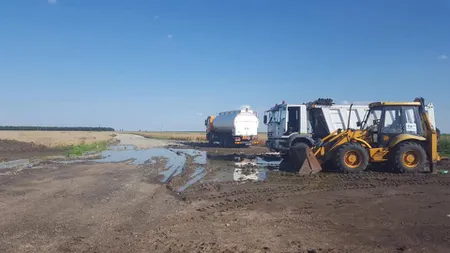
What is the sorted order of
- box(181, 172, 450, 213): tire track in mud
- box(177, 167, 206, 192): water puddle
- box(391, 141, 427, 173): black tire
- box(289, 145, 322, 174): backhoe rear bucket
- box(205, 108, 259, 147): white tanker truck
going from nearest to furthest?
1. box(181, 172, 450, 213): tire track in mud
2. box(177, 167, 206, 192): water puddle
3. box(391, 141, 427, 173): black tire
4. box(289, 145, 322, 174): backhoe rear bucket
5. box(205, 108, 259, 147): white tanker truck

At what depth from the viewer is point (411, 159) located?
13.7 m

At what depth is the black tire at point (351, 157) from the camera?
13.6m

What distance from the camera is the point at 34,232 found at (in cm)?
630

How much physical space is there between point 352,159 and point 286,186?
382 cm

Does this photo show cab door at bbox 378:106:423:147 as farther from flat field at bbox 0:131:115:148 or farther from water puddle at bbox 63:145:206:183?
flat field at bbox 0:131:115:148

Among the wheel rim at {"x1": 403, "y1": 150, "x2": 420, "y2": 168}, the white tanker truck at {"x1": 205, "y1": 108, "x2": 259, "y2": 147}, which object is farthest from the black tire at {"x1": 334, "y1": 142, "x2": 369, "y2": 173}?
the white tanker truck at {"x1": 205, "y1": 108, "x2": 259, "y2": 147}

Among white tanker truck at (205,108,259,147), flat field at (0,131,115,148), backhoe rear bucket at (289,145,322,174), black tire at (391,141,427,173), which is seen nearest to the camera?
black tire at (391,141,427,173)

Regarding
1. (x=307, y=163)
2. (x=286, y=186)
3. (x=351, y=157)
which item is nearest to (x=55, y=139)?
(x=307, y=163)

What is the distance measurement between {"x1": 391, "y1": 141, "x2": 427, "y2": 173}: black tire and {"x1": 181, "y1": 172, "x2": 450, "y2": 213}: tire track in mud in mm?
414

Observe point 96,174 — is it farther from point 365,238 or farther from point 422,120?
point 422,120

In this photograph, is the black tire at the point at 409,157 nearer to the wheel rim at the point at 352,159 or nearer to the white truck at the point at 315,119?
the wheel rim at the point at 352,159

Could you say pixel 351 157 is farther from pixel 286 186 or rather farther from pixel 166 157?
pixel 166 157

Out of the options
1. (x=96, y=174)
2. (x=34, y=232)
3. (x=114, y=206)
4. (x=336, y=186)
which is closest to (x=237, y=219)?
(x=114, y=206)

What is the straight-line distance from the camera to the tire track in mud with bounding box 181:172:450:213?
9064 millimetres
